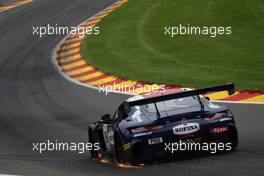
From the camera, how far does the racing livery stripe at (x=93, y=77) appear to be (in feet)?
63.5

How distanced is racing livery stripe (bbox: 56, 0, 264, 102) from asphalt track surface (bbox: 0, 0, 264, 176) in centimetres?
51

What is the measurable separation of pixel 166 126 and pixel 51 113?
828 cm

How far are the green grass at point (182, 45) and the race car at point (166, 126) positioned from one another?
7.29 metres

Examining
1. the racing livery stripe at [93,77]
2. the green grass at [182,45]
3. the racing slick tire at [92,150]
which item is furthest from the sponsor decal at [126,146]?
the green grass at [182,45]

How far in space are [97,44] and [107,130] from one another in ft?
54.3

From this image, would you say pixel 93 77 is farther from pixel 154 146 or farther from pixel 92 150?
pixel 154 146

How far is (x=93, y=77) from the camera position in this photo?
24.7 meters

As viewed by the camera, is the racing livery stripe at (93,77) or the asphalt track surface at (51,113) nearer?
the asphalt track surface at (51,113)

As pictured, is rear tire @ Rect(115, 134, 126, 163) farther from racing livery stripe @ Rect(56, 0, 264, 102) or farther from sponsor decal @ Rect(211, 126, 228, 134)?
racing livery stripe @ Rect(56, 0, 264, 102)

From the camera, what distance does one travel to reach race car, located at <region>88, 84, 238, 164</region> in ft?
39.4

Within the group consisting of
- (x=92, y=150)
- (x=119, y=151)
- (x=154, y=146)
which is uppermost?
(x=154, y=146)

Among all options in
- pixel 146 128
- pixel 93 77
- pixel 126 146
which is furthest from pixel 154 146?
pixel 93 77

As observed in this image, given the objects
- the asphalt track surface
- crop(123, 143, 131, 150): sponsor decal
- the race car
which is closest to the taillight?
the race car

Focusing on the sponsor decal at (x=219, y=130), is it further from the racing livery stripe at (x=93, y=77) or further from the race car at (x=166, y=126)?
the racing livery stripe at (x=93, y=77)
